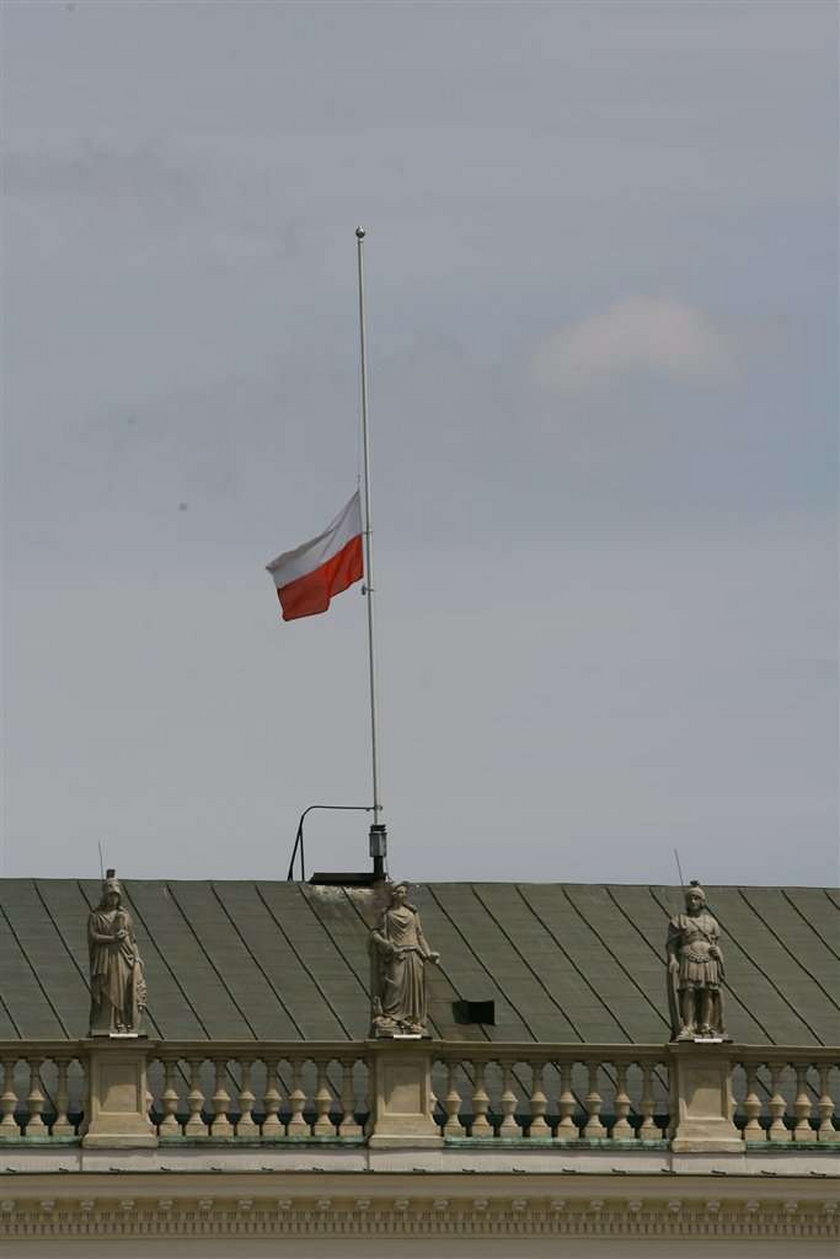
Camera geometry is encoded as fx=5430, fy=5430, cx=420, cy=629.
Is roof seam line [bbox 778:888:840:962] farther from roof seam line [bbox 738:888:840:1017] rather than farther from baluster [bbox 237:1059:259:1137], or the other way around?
baluster [bbox 237:1059:259:1137]

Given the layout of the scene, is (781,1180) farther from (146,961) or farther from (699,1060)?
(146,961)

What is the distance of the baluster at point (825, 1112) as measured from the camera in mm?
59125

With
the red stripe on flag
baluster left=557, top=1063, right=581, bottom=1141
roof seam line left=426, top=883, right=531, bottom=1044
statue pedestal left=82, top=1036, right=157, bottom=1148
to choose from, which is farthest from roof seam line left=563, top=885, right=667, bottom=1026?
statue pedestal left=82, top=1036, right=157, bottom=1148

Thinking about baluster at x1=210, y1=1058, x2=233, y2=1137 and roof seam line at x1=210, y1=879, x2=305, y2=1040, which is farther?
roof seam line at x1=210, y1=879, x2=305, y2=1040

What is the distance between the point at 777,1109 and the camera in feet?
194

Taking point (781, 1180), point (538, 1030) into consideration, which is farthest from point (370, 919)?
point (781, 1180)

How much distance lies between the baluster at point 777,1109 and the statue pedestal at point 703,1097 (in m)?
0.43

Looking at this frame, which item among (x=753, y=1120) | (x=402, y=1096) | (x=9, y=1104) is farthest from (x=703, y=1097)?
(x=9, y=1104)

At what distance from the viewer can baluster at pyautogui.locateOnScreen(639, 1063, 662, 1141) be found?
58.5m

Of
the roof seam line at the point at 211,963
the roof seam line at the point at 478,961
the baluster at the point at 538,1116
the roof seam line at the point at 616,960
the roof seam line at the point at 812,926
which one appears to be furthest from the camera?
the roof seam line at the point at 812,926

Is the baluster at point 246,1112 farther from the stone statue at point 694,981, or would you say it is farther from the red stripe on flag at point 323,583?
the red stripe on flag at point 323,583

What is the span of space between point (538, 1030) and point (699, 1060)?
9.58 feet

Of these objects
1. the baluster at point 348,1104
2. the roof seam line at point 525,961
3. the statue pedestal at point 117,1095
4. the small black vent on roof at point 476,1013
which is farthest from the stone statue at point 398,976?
the roof seam line at point 525,961

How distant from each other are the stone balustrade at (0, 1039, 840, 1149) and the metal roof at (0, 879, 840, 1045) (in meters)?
1.76
